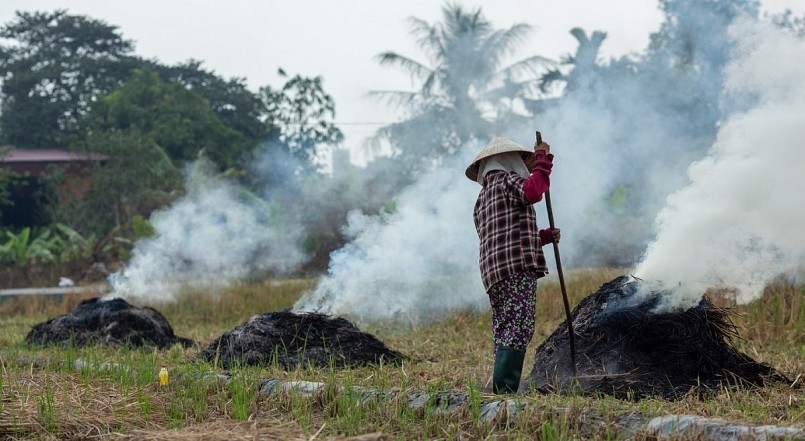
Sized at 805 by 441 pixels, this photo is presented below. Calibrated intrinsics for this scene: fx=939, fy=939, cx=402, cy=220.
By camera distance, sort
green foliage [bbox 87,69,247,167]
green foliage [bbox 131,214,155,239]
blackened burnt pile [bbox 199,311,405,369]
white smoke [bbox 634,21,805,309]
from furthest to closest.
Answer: green foliage [bbox 87,69,247,167]
green foliage [bbox 131,214,155,239]
blackened burnt pile [bbox 199,311,405,369]
white smoke [bbox 634,21,805,309]

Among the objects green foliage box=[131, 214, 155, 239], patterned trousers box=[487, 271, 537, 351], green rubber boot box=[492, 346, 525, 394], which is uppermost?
green foliage box=[131, 214, 155, 239]

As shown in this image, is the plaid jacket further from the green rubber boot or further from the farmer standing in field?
the green rubber boot

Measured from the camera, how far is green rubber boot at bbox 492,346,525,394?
5809 mm

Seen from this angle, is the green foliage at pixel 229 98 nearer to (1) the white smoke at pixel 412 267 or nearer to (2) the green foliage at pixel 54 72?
(2) the green foliage at pixel 54 72

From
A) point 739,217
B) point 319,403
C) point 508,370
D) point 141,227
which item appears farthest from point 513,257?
point 141,227

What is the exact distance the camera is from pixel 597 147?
16.0 m

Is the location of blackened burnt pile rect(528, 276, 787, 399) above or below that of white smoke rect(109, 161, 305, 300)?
below

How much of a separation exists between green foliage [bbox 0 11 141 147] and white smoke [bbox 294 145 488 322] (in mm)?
21532

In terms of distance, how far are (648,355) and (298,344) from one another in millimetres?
3166

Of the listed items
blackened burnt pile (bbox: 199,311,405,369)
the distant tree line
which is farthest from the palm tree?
blackened burnt pile (bbox: 199,311,405,369)

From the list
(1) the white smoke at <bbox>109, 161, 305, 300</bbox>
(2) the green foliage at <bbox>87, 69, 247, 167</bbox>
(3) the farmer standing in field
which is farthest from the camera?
(2) the green foliage at <bbox>87, 69, 247, 167</bbox>

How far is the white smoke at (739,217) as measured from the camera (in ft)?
20.4

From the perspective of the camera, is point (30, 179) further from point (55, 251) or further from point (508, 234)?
point (508, 234)

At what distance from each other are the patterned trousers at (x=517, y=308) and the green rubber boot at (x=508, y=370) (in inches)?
1.7
